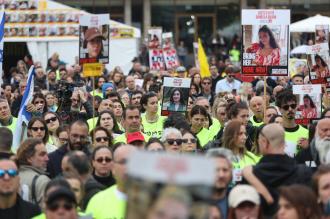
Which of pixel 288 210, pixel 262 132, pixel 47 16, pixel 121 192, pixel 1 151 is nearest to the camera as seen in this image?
pixel 288 210

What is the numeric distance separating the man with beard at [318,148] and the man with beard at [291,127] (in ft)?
3.80

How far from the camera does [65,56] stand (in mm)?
32062

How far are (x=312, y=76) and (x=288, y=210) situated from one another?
29.2 ft

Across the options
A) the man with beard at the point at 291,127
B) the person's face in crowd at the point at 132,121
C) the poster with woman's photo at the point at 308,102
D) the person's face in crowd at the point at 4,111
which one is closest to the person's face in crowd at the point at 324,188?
the man with beard at the point at 291,127

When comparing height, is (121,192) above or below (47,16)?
below

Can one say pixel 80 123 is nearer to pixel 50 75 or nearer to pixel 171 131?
pixel 171 131

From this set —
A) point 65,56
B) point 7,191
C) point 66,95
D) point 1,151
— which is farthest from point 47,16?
point 7,191

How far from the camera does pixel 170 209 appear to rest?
475 cm

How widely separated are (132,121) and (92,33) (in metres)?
5.06

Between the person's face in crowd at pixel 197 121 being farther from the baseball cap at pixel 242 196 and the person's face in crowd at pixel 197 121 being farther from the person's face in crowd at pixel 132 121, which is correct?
the baseball cap at pixel 242 196

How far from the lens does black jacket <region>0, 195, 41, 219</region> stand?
800 centimetres

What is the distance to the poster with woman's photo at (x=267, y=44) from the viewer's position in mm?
14492

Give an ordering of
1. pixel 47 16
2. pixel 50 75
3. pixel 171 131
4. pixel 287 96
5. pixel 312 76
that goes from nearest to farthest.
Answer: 1. pixel 171 131
2. pixel 287 96
3. pixel 312 76
4. pixel 50 75
5. pixel 47 16

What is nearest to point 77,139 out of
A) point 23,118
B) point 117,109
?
point 23,118
